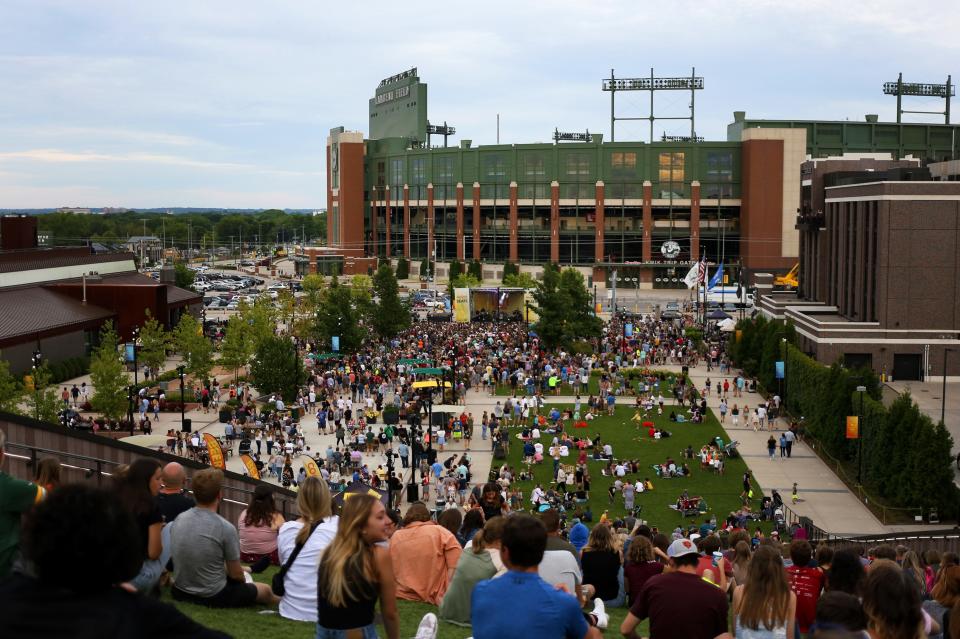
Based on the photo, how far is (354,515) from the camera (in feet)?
22.3

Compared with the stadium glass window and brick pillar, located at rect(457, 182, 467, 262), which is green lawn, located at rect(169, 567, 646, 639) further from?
brick pillar, located at rect(457, 182, 467, 262)

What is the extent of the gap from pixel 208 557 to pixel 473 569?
2348 millimetres

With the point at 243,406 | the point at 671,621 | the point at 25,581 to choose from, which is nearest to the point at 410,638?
the point at 671,621

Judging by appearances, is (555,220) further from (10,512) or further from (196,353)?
(10,512)

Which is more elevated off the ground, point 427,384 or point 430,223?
point 430,223

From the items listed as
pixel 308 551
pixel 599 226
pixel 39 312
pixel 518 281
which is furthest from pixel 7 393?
pixel 599 226

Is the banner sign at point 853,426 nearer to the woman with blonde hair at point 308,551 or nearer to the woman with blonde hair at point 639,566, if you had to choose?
the woman with blonde hair at point 639,566

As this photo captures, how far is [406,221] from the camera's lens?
136m

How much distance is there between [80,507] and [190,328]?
173 feet

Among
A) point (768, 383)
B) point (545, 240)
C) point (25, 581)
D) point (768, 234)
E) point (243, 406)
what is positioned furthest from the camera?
point (545, 240)

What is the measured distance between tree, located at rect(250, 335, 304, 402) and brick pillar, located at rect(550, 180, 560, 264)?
74.5 metres

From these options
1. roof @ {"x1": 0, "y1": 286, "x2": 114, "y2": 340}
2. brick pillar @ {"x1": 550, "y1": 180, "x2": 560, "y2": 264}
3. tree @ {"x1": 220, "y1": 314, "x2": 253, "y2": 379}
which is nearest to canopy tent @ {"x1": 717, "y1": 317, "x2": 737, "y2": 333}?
tree @ {"x1": 220, "y1": 314, "x2": 253, "y2": 379}

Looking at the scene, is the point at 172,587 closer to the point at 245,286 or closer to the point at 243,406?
the point at 243,406

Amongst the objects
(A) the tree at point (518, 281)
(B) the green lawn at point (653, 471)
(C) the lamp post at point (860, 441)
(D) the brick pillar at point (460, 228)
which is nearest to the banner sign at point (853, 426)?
(C) the lamp post at point (860, 441)
